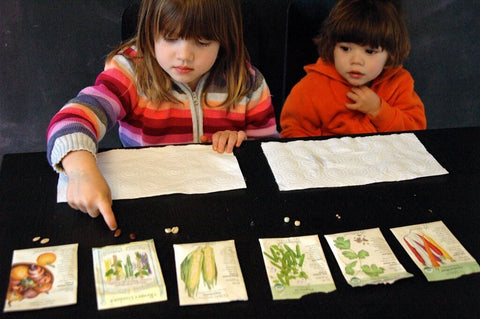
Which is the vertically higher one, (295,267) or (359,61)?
(359,61)

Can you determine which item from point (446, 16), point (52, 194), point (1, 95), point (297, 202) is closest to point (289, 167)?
point (297, 202)

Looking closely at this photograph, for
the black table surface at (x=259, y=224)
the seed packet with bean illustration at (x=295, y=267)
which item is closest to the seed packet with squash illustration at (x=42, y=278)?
the black table surface at (x=259, y=224)

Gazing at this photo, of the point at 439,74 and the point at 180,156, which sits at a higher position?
the point at 439,74

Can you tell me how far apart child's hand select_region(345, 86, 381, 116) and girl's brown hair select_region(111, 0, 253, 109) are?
350 millimetres

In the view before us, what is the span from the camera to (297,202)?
909 millimetres

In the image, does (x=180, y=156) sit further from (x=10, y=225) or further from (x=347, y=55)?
(x=347, y=55)

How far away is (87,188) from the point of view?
84cm

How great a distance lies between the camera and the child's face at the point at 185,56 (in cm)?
107

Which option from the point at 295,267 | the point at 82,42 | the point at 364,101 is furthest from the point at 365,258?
the point at 82,42

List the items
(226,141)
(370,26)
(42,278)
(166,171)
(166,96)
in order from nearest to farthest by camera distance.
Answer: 1. (42,278)
2. (166,171)
3. (226,141)
4. (166,96)
5. (370,26)

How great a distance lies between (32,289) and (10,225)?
158mm

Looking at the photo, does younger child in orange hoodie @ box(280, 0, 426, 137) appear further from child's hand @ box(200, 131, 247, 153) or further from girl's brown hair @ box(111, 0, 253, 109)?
child's hand @ box(200, 131, 247, 153)

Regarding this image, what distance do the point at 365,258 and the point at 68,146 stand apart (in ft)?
1.83

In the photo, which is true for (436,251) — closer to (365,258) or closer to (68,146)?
(365,258)
